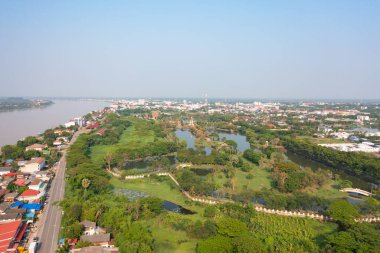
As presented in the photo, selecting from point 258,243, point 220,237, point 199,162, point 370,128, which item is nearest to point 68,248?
point 220,237

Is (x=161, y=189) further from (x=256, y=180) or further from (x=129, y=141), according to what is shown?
(x=129, y=141)

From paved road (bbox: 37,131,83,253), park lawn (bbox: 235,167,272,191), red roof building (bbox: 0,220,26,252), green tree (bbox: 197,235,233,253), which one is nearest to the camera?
green tree (bbox: 197,235,233,253)

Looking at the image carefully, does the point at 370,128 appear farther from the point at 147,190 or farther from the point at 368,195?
the point at 147,190

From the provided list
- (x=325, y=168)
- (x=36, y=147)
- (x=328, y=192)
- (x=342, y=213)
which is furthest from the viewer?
(x=36, y=147)

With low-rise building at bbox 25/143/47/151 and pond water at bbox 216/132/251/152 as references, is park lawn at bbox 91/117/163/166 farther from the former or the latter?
pond water at bbox 216/132/251/152

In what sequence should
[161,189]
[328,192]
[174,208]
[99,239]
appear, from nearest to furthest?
[99,239] < [174,208] < [328,192] < [161,189]

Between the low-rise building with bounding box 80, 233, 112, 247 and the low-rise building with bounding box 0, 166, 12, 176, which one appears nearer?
the low-rise building with bounding box 80, 233, 112, 247

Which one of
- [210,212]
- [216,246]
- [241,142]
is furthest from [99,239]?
[241,142]

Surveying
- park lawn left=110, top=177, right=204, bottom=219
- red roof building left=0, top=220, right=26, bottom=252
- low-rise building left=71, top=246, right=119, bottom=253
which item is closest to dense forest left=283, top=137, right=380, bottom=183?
park lawn left=110, top=177, right=204, bottom=219
